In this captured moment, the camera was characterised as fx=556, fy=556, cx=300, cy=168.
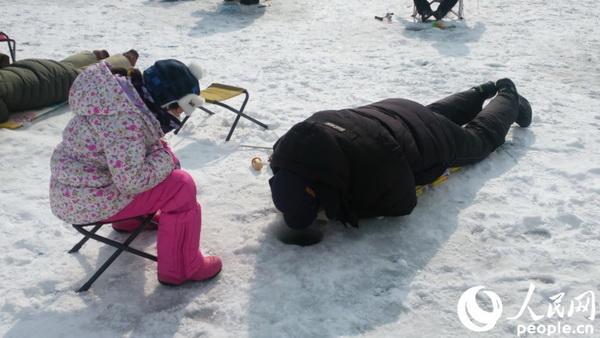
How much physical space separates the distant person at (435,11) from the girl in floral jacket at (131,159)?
20.9 feet

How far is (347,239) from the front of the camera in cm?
345

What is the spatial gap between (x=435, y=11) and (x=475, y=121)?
462 cm

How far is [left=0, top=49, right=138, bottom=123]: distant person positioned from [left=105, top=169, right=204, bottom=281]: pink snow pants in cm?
283

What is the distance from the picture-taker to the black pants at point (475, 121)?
4004mm

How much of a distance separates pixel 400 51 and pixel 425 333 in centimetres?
520

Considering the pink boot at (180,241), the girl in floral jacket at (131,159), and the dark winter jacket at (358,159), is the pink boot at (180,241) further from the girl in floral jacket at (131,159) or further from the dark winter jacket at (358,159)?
the dark winter jacket at (358,159)

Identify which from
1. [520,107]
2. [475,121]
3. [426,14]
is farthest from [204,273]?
[426,14]

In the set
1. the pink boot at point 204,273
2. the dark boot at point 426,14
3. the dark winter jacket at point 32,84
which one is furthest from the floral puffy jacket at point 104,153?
the dark boot at point 426,14

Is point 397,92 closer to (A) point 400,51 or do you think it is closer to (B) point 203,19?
(A) point 400,51

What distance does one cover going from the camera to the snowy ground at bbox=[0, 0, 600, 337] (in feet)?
9.30

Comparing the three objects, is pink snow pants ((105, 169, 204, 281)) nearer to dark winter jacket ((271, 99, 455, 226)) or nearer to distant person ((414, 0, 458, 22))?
dark winter jacket ((271, 99, 455, 226))

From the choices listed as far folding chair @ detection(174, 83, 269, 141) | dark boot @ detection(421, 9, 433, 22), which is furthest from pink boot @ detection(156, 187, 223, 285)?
dark boot @ detection(421, 9, 433, 22)

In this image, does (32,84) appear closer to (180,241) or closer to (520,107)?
(180,241)

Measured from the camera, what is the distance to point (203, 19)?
9.08 m
